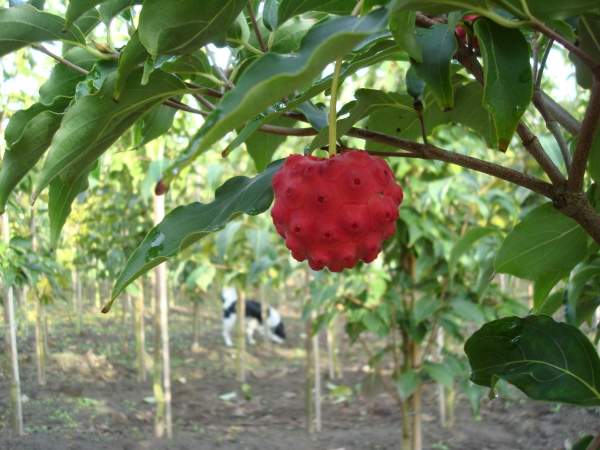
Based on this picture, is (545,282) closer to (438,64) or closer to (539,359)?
(539,359)

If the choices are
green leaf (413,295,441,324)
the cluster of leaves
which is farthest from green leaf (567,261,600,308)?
green leaf (413,295,441,324)

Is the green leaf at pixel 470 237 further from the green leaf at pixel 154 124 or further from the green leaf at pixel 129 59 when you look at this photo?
the green leaf at pixel 129 59

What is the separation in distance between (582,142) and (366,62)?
0.17m

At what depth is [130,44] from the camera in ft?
1.37

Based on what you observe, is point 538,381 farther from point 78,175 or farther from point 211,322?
point 211,322

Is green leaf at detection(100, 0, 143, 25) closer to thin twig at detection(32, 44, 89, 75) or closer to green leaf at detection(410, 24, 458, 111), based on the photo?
thin twig at detection(32, 44, 89, 75)

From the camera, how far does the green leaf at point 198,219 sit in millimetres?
425

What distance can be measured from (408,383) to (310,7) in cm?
122

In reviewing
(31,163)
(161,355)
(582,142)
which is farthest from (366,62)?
(161,355)

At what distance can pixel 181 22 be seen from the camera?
0.40 meters

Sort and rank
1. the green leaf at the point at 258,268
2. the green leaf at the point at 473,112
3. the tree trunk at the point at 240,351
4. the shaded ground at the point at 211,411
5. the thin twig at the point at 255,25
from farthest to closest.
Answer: the tree trunk at the point at 240,351, the green leaf at the point at 258,268, the shaded ground at the point at 211,411, the green leaf at the point at 473,112, the thin twig at the point at 255,25

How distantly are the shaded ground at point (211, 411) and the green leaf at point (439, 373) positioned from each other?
0.31 m

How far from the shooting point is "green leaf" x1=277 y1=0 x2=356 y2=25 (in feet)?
1.67

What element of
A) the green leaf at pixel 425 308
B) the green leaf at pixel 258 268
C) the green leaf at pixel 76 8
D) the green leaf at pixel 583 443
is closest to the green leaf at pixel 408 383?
the green leaf at pixel 425 308
